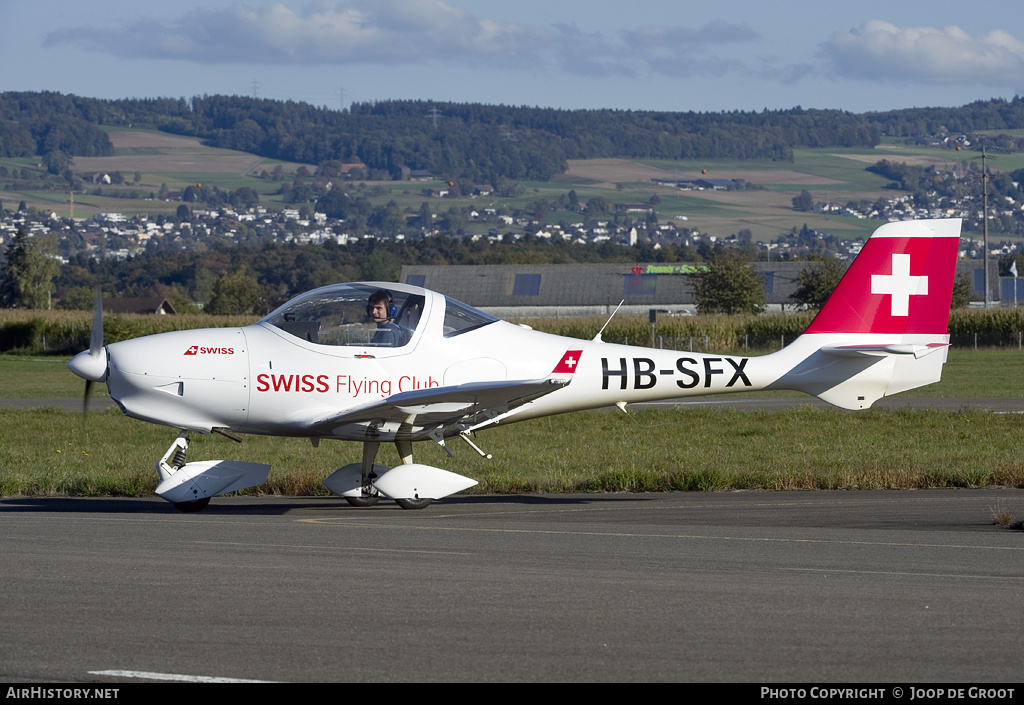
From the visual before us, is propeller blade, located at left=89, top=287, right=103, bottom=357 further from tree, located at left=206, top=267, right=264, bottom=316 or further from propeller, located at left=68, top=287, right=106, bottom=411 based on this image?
tree, located at left=206, top=267, right=264, bottom=316

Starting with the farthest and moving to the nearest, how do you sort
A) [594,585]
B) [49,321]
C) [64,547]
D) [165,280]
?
[165,280], [49,321], [64,547], [594,585]

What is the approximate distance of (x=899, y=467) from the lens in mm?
15156

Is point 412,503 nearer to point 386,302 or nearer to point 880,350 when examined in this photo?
point 386,302

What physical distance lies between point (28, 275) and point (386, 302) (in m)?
94.9

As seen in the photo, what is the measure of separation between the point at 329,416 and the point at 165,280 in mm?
157938

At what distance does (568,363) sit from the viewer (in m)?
12.7

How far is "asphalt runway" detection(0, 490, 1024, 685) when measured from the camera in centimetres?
577

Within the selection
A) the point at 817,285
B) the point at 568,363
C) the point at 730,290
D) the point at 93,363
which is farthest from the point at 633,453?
the point at 817,285

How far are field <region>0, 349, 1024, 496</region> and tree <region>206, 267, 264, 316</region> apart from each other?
8131cm

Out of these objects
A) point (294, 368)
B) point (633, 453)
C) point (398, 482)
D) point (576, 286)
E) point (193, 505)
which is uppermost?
point (294, 368)

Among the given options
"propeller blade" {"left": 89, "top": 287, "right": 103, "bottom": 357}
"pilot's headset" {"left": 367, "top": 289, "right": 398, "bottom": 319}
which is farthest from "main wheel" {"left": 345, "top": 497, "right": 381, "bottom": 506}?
"propeller blade" {"left": 89, "top": 287, "right": 103, "bottom": 357}

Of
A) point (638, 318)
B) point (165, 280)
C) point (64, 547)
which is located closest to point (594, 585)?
point (64, 547)


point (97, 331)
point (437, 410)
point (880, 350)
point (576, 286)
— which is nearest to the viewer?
point (437, 410)
